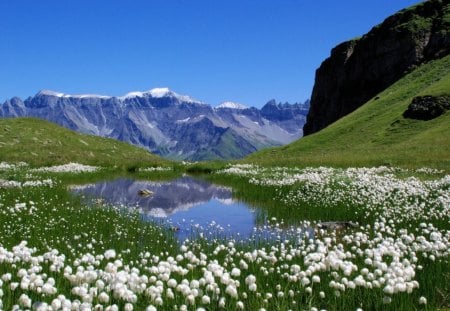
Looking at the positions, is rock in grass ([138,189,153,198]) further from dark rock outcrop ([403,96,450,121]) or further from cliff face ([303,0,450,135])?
cliff face ([303,0,450,135])

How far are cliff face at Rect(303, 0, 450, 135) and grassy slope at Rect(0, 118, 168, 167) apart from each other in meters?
69.3

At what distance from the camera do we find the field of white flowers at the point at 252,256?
7766 millimetres

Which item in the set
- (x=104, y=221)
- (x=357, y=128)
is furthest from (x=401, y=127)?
(x=104, y=221)

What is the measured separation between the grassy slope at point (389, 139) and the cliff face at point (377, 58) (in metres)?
7.07

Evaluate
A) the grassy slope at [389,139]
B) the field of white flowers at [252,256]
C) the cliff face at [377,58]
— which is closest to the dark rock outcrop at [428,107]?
the grassy slope at [389,139]

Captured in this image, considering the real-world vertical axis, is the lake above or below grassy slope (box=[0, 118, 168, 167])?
below

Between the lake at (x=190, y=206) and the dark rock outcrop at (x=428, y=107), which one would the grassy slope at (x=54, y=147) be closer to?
the lake at (x=190, y=206)

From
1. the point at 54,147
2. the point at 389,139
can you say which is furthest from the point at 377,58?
the point at 54,147

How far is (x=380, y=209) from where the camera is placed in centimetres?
1848

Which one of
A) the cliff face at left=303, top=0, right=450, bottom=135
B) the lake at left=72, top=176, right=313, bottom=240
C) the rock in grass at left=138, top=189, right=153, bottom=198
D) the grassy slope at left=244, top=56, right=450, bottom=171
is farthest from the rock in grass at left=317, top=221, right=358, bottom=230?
the cliff face at left=303, top=0, right=450, bottom=135

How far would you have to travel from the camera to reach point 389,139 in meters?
60.6

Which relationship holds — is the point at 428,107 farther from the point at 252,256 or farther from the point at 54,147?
the point at 252,256

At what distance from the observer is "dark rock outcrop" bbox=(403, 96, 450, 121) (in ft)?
211

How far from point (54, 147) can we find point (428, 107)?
1959 inches
